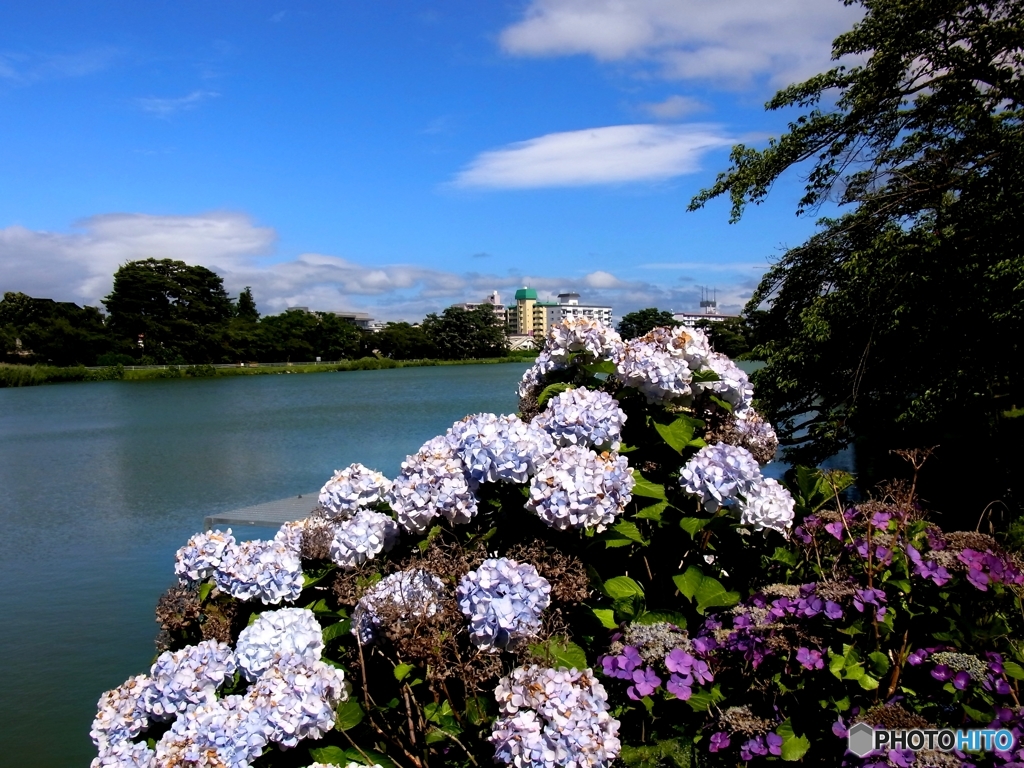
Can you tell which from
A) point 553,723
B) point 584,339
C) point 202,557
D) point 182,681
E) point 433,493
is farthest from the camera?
point 584,339

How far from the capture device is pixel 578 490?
7.16 feet

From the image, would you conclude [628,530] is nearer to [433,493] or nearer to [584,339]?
[433,493]

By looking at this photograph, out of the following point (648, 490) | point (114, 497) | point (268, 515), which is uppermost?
point (648, 490)

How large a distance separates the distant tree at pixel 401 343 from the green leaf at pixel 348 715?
7271 centimetres

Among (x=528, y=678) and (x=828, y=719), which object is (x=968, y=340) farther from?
(x=528, y=678)

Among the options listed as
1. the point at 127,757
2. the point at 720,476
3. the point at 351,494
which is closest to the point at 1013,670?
the point at 720,476

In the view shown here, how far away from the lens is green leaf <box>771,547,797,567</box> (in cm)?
249

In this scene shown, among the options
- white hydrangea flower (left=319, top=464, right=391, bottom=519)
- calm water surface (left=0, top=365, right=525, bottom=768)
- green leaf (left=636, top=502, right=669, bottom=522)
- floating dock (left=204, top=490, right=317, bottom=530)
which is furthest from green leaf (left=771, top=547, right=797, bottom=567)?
floating dock (left=204, top=490, right=317, bottom=530)

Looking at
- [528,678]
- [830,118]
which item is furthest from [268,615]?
[830,118]

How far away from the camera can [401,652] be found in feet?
6.68

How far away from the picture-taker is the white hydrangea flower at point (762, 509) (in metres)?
2.28

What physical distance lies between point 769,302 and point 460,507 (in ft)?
23.0

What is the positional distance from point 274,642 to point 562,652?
78 cm

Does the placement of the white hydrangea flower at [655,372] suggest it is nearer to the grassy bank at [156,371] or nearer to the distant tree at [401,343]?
the grassy bank at [156,371]
